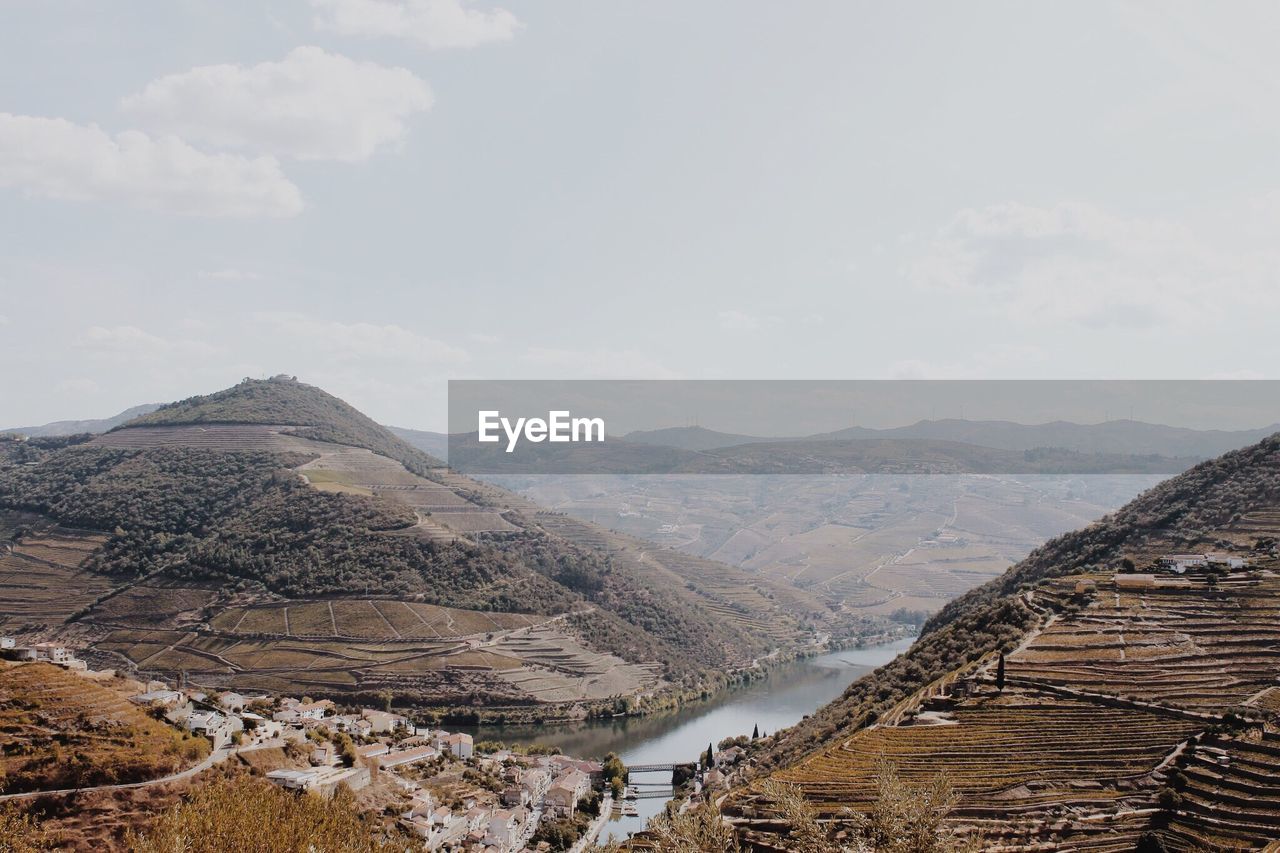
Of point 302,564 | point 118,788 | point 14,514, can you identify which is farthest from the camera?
point 14,514

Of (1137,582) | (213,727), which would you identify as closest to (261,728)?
(213,727)

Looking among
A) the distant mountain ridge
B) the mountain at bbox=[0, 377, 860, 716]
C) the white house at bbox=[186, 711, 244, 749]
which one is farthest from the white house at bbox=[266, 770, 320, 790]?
the distant mountain ridge

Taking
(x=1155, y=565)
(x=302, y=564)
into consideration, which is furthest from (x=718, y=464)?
(x=1155, y=565)

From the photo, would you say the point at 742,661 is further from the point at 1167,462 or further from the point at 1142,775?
the point at 1167,462

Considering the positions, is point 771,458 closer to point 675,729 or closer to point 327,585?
point 327,585

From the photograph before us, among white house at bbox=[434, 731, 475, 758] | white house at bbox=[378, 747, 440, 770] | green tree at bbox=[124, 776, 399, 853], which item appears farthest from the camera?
white house at bbox=[434, 731, 475, 758]

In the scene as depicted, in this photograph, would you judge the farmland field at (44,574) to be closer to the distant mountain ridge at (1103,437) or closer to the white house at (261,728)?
the white house at (261,728)

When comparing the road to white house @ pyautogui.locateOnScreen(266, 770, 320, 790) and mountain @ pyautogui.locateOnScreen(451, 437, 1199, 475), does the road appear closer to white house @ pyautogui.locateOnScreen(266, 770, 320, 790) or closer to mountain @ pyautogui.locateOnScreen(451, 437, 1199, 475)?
white house @ pyautogui.locateOnScreen(266, 770, 320, 790)
